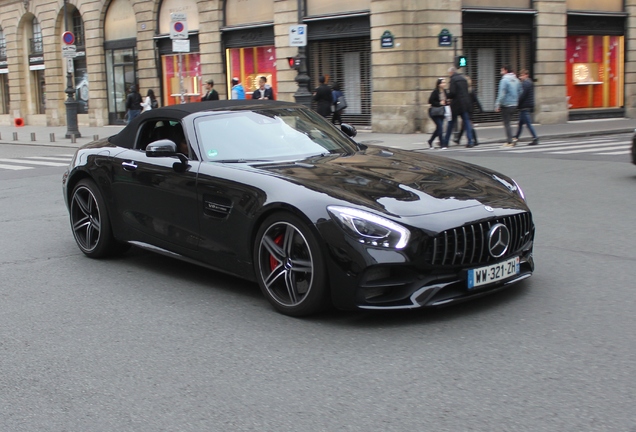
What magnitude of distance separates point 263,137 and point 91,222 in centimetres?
202

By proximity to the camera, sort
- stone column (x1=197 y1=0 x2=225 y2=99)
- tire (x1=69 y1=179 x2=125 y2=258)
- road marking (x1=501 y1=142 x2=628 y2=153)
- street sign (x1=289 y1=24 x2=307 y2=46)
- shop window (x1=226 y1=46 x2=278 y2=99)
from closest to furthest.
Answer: tire (x1=69 y1=179 x2=125 y2=258), road marking (x1=501 y1=142 x2=628 y2=153), street sign (x1=289 y1=24 x2=307 y2=46), shop window (x1=226 y1=46 x2=278 y2=99), stone column (x1=197 y1=0 x2=225 y2=99)

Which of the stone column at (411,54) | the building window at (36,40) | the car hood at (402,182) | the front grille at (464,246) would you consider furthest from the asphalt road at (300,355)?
the building window at (36,40)

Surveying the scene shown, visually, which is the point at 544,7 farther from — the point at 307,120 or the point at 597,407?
the point at 597,407

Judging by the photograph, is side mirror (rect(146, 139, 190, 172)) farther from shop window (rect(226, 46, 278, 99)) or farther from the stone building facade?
shop window (rect(226, 46, 278, 99))

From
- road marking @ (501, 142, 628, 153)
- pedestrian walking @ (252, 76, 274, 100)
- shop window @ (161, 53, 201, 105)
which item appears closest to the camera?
road marking @ (501, 142, 628, 153)

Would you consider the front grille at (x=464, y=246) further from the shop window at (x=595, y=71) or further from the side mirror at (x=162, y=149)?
the shop window at (x=595, y=71)

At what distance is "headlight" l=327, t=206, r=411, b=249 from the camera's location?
4.77 metres

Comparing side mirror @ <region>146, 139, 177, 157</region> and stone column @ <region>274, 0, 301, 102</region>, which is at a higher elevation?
stone column @ <region>274, 0, 301, 102</region>

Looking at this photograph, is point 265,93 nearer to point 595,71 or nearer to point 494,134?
point 494,134

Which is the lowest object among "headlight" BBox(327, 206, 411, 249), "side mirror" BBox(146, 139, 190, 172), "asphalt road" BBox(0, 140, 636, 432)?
"asphalt road" BBox(0, 140, 636, 432)

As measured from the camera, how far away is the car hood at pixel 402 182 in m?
5.02

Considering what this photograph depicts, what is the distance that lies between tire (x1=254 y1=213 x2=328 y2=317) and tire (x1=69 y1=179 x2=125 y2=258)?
220 cm

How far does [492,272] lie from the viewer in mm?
5047

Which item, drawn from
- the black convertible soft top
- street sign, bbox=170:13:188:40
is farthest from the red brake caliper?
street sign, bbox=170:13:188:40
